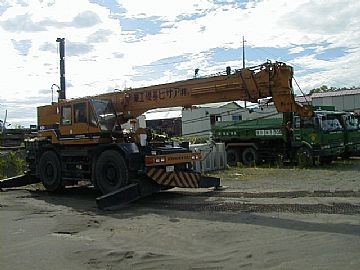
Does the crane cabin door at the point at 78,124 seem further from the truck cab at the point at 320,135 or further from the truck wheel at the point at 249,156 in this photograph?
the truck wheel at the point at 249,156

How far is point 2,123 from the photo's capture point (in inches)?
1458

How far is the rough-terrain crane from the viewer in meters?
12.3

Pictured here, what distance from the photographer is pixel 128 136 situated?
14117mm

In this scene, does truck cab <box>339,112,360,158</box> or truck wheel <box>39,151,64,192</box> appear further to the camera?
truck cab <box>339,112,360,158</box>

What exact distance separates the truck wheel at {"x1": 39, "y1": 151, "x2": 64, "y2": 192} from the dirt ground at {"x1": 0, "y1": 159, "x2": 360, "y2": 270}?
96cm

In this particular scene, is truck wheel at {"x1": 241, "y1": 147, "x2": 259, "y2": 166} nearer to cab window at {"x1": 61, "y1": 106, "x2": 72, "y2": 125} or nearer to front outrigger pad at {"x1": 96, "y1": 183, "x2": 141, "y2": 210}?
cab window at {"x1": 61, "y1": 106, "x2": 72, "y2": 125}

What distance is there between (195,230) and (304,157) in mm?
13711

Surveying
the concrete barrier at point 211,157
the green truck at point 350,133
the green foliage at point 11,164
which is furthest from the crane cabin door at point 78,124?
the green truck at point 350,133

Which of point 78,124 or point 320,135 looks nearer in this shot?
point 78,124

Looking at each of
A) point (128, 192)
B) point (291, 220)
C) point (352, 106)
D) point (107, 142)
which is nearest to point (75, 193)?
point (107, 142)

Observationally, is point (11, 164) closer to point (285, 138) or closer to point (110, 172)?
point (110, 172)

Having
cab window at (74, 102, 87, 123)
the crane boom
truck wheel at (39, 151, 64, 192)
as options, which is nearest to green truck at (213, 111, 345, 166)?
the crane boom

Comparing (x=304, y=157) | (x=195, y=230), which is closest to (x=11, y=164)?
(x=304, y=157)

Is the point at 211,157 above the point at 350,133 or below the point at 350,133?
below
